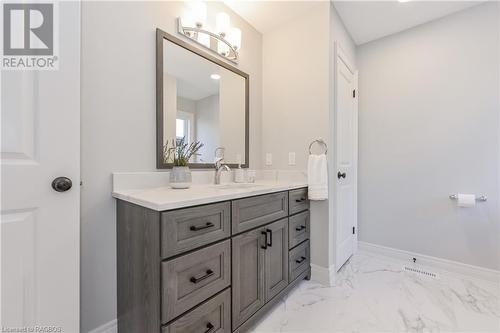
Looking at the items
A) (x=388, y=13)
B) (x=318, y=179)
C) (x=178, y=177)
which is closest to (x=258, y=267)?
(x=178, y=177)

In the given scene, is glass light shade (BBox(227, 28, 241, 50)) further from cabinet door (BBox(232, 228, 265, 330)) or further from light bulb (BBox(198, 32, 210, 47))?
cabinet door (BBox(232, 228, 265, 330))

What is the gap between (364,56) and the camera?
251 cm

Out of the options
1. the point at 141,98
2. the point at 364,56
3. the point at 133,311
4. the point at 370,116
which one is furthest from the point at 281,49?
the point at 133,311

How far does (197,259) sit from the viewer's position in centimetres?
99

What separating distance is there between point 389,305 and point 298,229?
31.2 inches

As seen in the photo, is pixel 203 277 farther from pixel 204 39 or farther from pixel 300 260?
pixel 204 39

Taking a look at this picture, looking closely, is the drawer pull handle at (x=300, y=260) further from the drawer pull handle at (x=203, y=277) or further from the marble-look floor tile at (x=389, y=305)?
the drawer pull handle at (x=203, y=277)

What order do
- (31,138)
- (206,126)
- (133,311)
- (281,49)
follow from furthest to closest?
1. (281,49)
2. (206,126)
3. (133,311)
4. (31,138)

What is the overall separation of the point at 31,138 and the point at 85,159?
30cm

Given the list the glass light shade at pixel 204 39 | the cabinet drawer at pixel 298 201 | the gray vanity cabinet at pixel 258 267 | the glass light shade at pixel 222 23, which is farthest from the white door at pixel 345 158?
the glass light shade at pixel 204 39

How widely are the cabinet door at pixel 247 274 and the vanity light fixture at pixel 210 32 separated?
1435mm

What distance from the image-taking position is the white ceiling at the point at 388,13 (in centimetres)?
190

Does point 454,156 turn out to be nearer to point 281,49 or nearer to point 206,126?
point 281,49

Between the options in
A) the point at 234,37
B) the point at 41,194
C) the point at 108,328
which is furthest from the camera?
the point at 234,37
